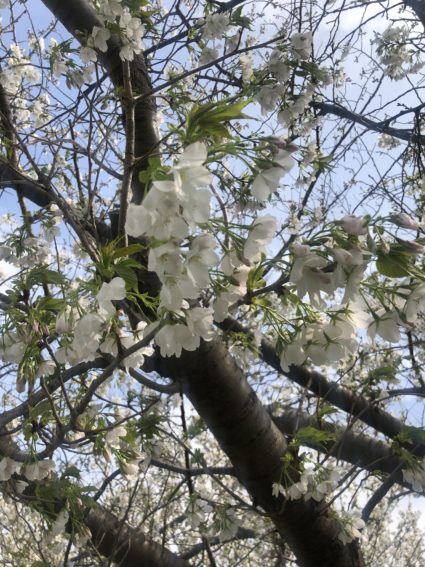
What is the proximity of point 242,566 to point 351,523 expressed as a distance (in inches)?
156

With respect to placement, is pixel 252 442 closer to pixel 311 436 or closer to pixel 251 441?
pixel 251 441

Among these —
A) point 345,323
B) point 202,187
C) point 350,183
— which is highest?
point 350,183

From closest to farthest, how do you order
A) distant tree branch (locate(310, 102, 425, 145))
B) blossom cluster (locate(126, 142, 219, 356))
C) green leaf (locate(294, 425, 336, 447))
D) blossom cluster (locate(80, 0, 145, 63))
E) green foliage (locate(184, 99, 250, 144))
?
blossom cluster (locate(126, 142, 219, 356)) < green foliage (locate(184, 99, 250, 144)) < green leaf (locate(294, 425, 336, 447)) < blossom cluster (locate(80, 0, 145, 63)) < distant tree branch (locate(310, 102, 425, 145))

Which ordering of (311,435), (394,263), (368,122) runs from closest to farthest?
(394,263), (311,435), (368,122)

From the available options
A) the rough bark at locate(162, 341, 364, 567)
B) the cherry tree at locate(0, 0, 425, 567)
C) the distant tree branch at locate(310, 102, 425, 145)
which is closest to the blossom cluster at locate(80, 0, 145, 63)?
the cherry tree at locate(0, 0, 425, 567)

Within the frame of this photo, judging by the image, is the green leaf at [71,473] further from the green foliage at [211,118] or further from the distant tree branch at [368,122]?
the distant tree branch at [368,122]

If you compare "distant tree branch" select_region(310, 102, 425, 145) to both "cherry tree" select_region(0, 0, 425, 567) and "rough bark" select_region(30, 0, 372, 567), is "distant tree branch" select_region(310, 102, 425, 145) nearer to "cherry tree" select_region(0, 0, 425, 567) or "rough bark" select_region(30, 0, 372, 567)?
"cherry tree" select_region(0, 0, 425, 567)

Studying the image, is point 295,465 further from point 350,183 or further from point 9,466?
point 350,183

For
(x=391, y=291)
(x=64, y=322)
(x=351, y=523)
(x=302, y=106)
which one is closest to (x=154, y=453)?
(x=351, y=523)

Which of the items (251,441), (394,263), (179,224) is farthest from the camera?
(251,441)

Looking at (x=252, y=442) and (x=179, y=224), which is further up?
(x=252, y=442)

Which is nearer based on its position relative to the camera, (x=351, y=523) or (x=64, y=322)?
(x=64, y=322)

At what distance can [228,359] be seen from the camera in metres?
1.87

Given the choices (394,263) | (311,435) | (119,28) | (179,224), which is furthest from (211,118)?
(119,28)
